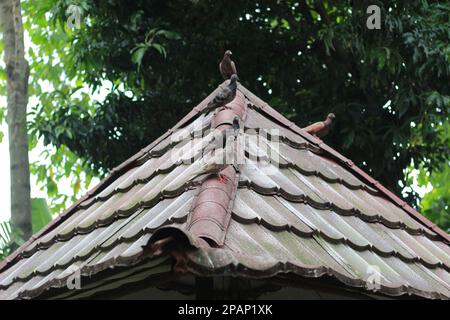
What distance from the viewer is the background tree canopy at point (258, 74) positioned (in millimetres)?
11086

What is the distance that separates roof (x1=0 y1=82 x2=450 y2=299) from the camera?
385cm

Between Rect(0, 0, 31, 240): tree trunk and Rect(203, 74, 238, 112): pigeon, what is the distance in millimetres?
4136

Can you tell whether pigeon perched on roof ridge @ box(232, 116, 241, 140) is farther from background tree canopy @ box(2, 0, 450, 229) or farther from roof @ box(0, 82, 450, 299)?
background tree canopy @ box(2, 0, 450, 229)

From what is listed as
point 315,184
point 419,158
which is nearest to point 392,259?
point 315,184

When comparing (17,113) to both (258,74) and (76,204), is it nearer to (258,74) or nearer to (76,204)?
(258,74)

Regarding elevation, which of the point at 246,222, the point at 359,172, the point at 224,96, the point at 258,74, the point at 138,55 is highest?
the point at 258,74

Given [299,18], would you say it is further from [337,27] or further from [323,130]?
[323,130]

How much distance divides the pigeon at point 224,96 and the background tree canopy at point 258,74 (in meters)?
4.95

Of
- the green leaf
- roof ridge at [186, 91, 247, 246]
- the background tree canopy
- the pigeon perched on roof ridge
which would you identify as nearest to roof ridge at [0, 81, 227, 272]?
the pigeon perched on roof ridge

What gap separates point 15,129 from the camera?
10.1m

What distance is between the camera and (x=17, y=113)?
401 inches

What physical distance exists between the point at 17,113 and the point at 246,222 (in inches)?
251

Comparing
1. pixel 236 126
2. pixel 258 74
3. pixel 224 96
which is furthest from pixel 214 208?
pixel 258 74
